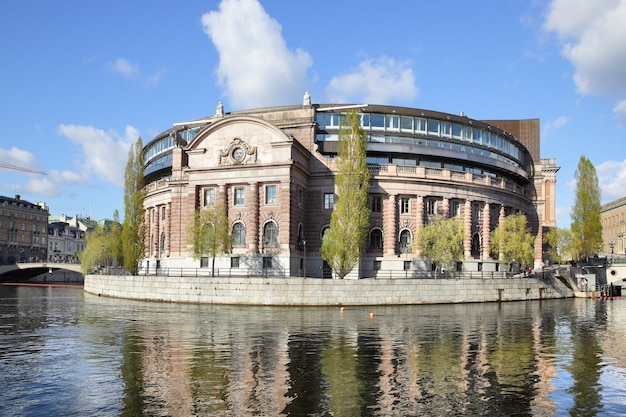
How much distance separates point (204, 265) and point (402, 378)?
150 ft

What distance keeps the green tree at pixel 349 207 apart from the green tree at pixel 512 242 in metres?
19.7

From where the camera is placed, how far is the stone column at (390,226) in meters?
67.0

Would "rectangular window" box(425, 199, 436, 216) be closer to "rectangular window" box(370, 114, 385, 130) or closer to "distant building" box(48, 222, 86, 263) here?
"rectangular window" box(370, 114, 385, 130)

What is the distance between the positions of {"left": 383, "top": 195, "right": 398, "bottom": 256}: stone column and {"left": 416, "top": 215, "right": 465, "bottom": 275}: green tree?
10.4 feet

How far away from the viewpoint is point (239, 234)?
6325cm

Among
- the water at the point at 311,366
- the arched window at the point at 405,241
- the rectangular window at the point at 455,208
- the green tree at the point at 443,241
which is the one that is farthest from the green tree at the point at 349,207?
the water at the point at 311,366

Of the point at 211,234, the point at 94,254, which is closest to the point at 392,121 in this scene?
the point at 211,234

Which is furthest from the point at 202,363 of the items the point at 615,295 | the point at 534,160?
the point at 534,160

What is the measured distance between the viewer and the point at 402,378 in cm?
2080

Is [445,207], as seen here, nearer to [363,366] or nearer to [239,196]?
[239,196]

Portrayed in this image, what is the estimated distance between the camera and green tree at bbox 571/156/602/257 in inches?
3418

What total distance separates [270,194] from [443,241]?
19.5m

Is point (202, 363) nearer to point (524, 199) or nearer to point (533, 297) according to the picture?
point (533, 297)

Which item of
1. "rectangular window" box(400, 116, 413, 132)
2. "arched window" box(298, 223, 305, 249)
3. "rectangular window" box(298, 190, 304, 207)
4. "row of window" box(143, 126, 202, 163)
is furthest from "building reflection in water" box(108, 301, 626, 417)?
"row of window" box(143, 126, 202, 163)
